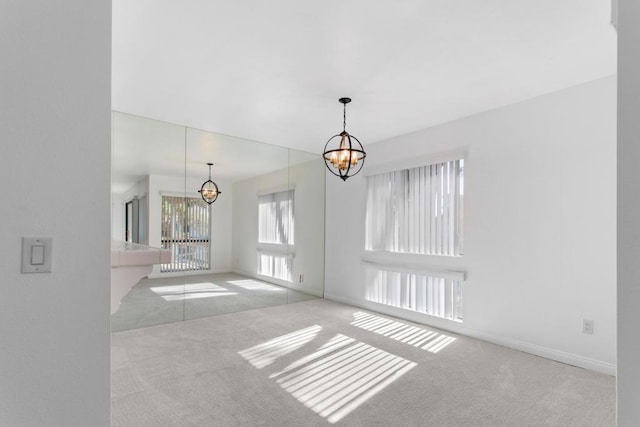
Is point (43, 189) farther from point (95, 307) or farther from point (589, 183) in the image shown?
point (589, 183)

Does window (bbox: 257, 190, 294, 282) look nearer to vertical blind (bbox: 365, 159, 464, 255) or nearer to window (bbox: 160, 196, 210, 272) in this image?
window (bbox: 160, 196, 210, 272)

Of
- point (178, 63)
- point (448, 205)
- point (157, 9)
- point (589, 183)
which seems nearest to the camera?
point (157, 9)

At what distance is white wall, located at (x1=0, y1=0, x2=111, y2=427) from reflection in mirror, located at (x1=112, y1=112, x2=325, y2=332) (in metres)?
2.48

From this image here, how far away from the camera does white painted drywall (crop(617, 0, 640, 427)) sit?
0.97 metres

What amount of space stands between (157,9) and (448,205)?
3.53 metres

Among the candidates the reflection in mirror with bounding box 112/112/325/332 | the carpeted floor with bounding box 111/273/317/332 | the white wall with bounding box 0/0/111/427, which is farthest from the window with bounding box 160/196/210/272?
the white wall with bounding box 0/0/111/427

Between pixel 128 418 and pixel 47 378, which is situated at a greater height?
pixel 47 378

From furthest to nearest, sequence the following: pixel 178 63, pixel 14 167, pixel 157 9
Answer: pixel 178 63, pixel 157 9, pixel 14 167

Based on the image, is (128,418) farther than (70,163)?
Yes

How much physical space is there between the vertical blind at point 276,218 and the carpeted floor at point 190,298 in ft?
2.38

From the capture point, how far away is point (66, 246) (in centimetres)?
104

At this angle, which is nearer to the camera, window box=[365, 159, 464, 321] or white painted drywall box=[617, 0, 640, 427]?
white painted drywall box=[617, 0, 640, 427]

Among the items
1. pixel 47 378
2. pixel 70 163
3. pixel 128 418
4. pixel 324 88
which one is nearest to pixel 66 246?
pixel 70 163

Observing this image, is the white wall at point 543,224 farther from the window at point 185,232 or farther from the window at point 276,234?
the window at point 185,232
